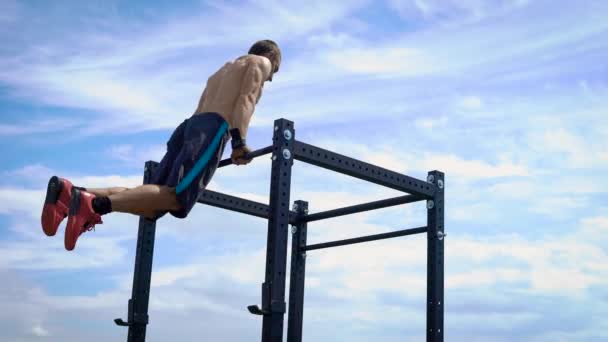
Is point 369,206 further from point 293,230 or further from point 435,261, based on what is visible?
point 293,230

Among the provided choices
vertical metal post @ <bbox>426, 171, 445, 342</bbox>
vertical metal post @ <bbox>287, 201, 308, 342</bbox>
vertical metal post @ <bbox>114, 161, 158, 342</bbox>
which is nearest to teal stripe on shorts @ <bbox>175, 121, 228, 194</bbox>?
vertical metal post @ <bbox>114, 161, 158, 342</bbox>

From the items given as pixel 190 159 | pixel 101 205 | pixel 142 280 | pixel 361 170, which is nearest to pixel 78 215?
pixel 101 205

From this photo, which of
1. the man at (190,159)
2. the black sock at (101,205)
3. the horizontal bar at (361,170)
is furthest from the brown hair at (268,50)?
the black sock at (101,205)

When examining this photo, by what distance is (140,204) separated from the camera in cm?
398

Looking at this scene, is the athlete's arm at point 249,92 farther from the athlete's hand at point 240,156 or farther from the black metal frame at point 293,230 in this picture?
the black metal frame at point 293,230

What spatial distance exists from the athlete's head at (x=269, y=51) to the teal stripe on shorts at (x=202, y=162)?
564 mm

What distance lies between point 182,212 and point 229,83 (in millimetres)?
795

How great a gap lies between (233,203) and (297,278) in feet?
3.47

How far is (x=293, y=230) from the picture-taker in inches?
276

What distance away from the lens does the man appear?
3883 mm

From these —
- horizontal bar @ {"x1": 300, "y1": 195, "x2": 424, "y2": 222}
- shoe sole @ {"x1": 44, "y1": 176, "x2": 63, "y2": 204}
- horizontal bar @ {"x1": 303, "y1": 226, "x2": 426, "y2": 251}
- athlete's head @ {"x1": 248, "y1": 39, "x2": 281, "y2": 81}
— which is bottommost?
shoe sole @ {"x1": 44, "y1": 176, "x2": 63, "y2": 204}

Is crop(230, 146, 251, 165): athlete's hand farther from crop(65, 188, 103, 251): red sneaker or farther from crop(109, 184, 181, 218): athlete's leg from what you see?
crop(65, 188, 103, 251): red sneaker

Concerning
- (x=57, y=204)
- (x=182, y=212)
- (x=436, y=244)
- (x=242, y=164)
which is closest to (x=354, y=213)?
(x=436, y=244)

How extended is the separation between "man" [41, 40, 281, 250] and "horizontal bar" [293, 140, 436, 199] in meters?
0.51
